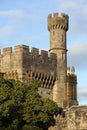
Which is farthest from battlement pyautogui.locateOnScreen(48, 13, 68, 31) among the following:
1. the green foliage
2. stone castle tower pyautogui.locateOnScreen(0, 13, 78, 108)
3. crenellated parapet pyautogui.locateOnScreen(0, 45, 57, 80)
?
the green foliage

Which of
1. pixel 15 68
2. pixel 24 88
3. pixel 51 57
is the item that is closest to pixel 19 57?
pixel 15 68

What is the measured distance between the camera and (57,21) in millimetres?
62625

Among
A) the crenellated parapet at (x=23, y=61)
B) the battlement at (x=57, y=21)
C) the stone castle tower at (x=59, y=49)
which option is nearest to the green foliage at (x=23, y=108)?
the crenellated parapet at (x=23, y=61)

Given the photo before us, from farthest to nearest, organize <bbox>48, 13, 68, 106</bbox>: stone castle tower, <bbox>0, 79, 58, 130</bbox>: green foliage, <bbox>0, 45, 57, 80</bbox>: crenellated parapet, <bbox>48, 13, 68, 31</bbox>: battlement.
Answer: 1. <bbox>48, 13, 68, 31</bbox>: battlement
2. <bbox>48, 13, 68, 106</bbox>: stone castle tower
3. <bbox>0, 45, 57, 80</bbox>: crenellated parapet
4. <bbox>0, 79, 58, 130</bbox>: green foliage

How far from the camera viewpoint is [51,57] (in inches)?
2389

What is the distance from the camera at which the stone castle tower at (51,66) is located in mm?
56803

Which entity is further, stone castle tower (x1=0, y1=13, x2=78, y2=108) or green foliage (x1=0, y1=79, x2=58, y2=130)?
stone castle tower (x1=0, y1=13, x2=78, y2=108)

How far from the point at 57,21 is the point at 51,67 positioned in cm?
593

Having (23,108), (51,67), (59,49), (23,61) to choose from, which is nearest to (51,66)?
(51,67)

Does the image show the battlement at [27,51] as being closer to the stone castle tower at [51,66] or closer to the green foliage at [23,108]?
the stone castle tower at [51,66]

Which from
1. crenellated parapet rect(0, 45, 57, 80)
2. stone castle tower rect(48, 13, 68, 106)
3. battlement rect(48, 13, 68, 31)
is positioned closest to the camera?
crenellated parapet rect(0, 45, 57, 80)

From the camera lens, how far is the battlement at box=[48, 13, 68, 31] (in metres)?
62.3

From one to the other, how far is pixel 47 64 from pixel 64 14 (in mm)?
7487

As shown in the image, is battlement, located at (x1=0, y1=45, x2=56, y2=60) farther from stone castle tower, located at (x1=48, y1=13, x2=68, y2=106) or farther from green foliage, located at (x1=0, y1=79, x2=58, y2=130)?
green foliage, located at (x1=0, y1=79, x2=58, y2=130)
